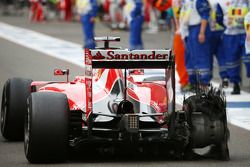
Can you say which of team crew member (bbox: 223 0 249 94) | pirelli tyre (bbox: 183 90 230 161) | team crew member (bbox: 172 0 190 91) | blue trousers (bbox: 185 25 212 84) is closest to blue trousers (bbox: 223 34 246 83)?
team crew member (bbox: 223 0 249 94)

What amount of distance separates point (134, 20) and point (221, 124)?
17291 mm

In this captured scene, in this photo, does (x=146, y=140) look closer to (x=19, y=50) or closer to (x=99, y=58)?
(x=99, y=58)

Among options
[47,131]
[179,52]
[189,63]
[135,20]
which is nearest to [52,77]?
[179,52]

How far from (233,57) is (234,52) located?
0.09m

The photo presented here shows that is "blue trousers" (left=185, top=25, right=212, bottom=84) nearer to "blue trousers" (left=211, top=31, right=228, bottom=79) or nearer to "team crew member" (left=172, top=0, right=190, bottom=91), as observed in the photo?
"blue trousers" (left=211, top=31, right=228, bottom=79)

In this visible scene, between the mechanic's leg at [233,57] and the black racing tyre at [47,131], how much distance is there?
822 cm

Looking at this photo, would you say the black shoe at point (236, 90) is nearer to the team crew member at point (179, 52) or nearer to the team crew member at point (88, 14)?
the team crew member at point (179, 52)

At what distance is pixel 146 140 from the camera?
1109 centimetres

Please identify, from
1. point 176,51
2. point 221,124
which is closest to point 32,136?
point 221,124

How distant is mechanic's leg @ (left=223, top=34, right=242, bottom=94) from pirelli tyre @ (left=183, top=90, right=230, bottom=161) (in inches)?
292

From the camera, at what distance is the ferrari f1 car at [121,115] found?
1091 centimetres

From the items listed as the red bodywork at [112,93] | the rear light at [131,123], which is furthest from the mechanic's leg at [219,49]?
the rear light at [131,123]

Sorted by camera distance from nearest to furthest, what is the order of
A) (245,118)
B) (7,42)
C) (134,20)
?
(245,118) → (134,20) → (7,42)

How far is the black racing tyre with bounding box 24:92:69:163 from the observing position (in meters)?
10.8
